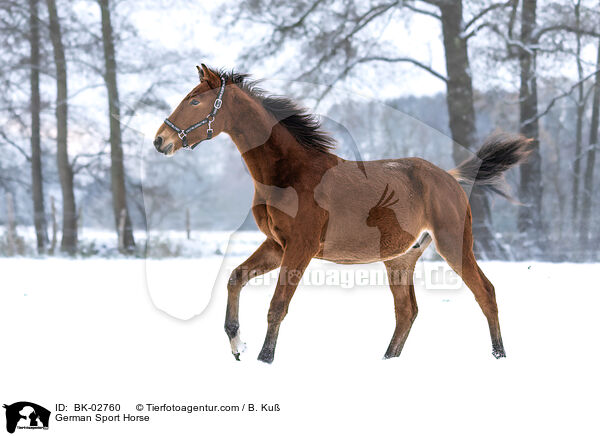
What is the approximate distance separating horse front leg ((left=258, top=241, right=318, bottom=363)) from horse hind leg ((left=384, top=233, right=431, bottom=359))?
3.84 feet

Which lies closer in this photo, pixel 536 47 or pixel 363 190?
pixel 363 190

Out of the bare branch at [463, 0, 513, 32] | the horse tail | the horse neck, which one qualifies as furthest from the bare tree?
the horse neck

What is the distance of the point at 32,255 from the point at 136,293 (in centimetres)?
671

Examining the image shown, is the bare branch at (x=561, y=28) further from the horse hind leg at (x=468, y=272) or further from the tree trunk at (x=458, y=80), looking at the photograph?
the horse hind leg at (x=468, y=272)

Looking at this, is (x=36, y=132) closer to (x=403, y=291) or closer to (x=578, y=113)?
(x=403, y=291)

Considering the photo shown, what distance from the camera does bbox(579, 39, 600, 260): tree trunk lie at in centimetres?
A: 1275

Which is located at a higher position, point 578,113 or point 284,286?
point 578,113

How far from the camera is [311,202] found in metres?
4.08

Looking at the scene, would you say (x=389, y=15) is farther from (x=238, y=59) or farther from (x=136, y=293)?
(x=136, y=293)

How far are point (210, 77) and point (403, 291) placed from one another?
2.44m

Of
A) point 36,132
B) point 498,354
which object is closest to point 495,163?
point 498,354

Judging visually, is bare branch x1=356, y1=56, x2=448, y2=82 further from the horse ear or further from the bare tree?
the horse ear

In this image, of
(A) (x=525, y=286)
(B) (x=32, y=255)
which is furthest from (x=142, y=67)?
(A) (x=525, y=286)

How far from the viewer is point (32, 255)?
12.5 metres
